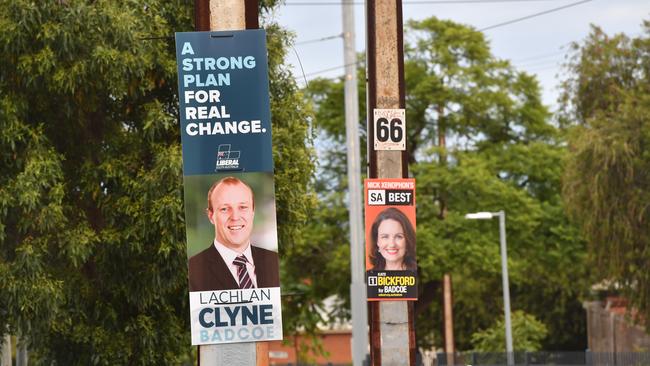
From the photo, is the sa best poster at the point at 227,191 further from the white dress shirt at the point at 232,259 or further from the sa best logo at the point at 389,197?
the sa best logo at the point at 389,197

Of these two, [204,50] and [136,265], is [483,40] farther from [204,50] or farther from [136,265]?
[204,50]

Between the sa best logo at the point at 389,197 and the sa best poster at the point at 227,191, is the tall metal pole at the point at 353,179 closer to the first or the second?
the sa best logo at the point at 389,197

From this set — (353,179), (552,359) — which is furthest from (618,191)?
(353,179)

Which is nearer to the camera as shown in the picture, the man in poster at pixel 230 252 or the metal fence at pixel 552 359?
the man in poster at pixel 230 252

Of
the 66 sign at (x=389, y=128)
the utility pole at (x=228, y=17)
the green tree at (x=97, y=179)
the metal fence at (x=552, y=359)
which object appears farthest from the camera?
the metal fence at (x=552, y=359)

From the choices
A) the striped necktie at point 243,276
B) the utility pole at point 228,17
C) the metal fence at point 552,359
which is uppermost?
the utility pole at point 228,17

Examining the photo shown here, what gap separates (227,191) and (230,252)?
0.46m

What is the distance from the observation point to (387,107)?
39.1 feet

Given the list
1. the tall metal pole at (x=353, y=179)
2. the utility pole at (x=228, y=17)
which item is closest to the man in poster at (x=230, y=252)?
the utility pole at (x=228, y=17)

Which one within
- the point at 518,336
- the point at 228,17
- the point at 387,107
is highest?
the point at 228,17

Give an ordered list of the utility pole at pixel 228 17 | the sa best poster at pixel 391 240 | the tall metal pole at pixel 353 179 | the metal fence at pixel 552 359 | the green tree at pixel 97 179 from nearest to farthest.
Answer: the utility pole at pixel 228 17 → the sa best poster at pixel 391 240 → the green tree at pixel 97 179 → the tall metal pole at pixel 353 179 → the metal fence at pixel 552 359

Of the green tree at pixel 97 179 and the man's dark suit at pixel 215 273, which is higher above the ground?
the green tree at pixel 97 179

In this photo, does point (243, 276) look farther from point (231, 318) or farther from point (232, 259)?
point (231, 318)

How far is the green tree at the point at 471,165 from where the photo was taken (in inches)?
1927
